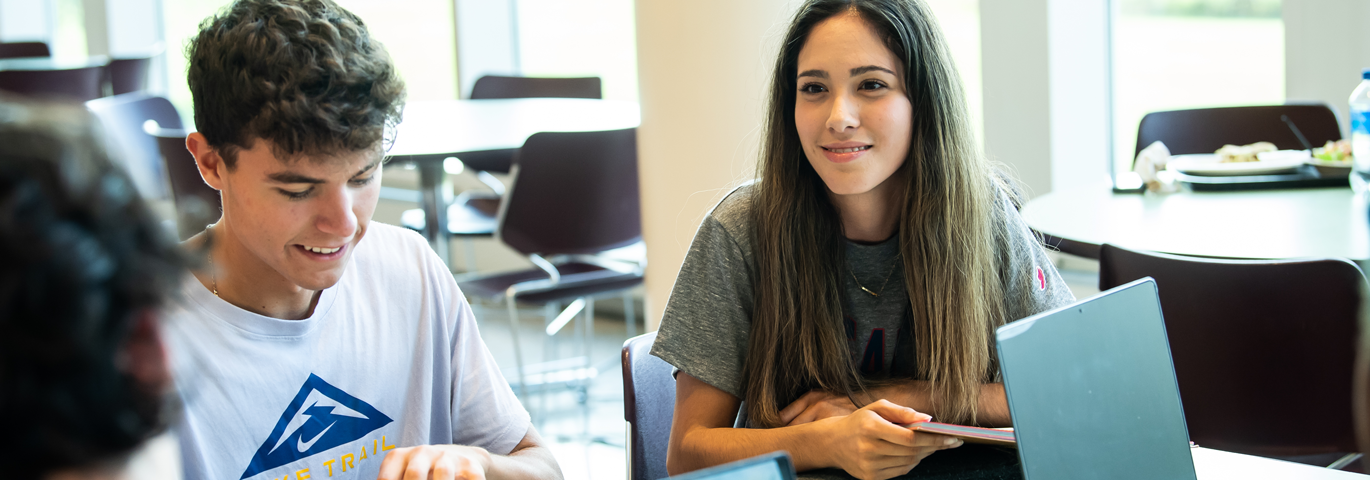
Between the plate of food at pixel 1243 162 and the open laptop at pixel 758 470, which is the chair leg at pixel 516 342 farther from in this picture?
the open laptop at pixel 758 470

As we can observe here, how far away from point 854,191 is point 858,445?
38 centimetres

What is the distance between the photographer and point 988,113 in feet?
11.7

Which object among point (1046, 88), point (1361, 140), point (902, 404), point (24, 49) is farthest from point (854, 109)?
point (24, 49)

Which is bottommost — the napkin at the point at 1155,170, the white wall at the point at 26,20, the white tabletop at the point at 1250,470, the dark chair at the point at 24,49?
the white tabletop at the point at 1250,470

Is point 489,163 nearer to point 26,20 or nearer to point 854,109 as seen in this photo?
point 854,109

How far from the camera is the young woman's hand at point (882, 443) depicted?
1.12 meters

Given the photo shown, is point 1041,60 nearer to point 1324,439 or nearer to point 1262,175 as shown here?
point 1262,175

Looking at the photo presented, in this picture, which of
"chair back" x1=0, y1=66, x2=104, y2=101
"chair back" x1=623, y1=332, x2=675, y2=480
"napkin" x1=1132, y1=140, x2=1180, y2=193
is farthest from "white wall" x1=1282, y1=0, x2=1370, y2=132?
"chair back" x1=0, y1=66, x2=104, y2=101

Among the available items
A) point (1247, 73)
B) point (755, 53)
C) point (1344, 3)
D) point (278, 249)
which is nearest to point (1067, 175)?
point (1247, 73)

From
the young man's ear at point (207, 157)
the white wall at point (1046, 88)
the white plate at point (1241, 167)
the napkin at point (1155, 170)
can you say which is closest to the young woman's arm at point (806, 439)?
the young man's ear at point (207, 157)

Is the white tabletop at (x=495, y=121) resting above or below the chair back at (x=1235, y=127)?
above

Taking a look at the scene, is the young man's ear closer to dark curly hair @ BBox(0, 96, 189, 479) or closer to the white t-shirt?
the white t-shirt

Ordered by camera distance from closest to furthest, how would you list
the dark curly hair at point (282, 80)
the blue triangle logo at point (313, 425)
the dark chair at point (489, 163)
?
1. the dark curly hair at point (282, 80)
2. the blue triangle logo at point (313, 425)
3. the dark chair at point (489, 163)

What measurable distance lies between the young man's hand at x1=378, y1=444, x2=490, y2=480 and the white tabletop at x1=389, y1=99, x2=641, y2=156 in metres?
1.79
